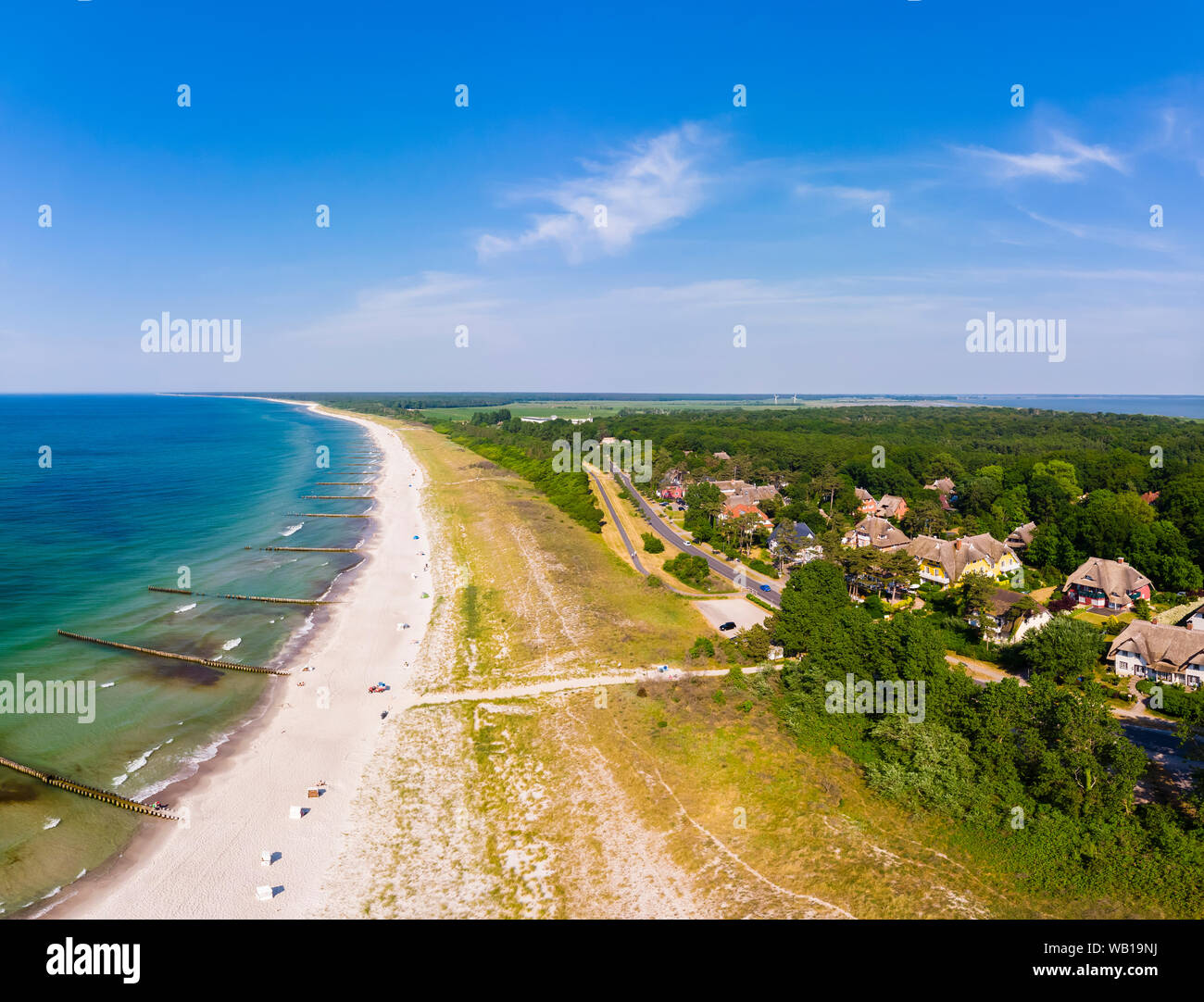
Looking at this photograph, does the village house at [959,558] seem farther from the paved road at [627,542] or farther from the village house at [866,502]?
the paved road at [627,542]

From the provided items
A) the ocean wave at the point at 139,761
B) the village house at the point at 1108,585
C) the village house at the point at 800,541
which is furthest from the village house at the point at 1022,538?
the ocean wave at the point at 139,761

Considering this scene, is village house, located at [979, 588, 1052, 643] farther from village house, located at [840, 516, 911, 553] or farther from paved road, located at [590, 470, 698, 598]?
paved road, located at [590, 470, 698, 598]

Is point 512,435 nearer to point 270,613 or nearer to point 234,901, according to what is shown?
point 270,613

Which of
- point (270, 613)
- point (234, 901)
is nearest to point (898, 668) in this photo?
point (234, 901)

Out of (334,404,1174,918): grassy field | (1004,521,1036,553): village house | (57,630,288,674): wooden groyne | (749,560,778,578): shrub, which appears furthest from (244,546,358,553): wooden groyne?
(1004,521,1036,553): village house
